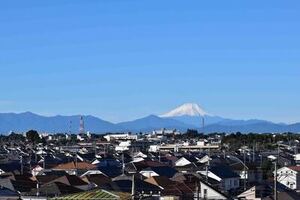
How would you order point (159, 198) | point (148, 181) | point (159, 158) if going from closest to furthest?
point (159, 198), point (148, 181), point (159, 158)

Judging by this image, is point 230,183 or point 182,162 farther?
point 182,162

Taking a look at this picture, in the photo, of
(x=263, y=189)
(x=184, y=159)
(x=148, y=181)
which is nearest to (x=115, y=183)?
(x=148, y=181)

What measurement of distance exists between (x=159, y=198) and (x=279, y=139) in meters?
86.6

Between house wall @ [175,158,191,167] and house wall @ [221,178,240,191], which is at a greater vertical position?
house wall @ [175,158,191,167]

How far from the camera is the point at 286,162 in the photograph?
5847 cm

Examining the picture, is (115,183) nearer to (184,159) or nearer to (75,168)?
(75,168)

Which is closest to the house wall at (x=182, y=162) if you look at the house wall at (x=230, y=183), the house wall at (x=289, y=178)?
the house wall at (x=289, y=178)

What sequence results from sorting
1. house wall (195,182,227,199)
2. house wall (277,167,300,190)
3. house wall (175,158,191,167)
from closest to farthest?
house wall (195,182,227,199) → house wall (277,167,300,190) → house wall (175,158,191,167)

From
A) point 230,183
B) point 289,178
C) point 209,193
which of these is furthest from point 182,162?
point 209,193

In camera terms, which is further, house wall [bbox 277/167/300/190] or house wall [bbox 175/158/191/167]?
house wall [bbox 175/158/191/167]

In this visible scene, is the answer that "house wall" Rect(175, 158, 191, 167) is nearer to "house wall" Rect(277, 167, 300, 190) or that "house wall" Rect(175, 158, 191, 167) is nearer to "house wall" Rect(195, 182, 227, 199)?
"house wall" Rect(277, 167, 300, 190)

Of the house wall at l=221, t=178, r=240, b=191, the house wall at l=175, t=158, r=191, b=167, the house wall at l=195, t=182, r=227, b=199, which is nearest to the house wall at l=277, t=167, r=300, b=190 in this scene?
the house wall at l=221, t=178, r=240, b=191

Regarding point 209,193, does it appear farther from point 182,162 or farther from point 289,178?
point 182,162

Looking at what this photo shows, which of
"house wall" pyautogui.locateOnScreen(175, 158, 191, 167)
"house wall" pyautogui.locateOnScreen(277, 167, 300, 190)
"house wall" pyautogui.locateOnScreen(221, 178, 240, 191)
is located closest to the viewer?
"house wall" pyautogui.locateOnScreen(221, 178, 240, 191)
